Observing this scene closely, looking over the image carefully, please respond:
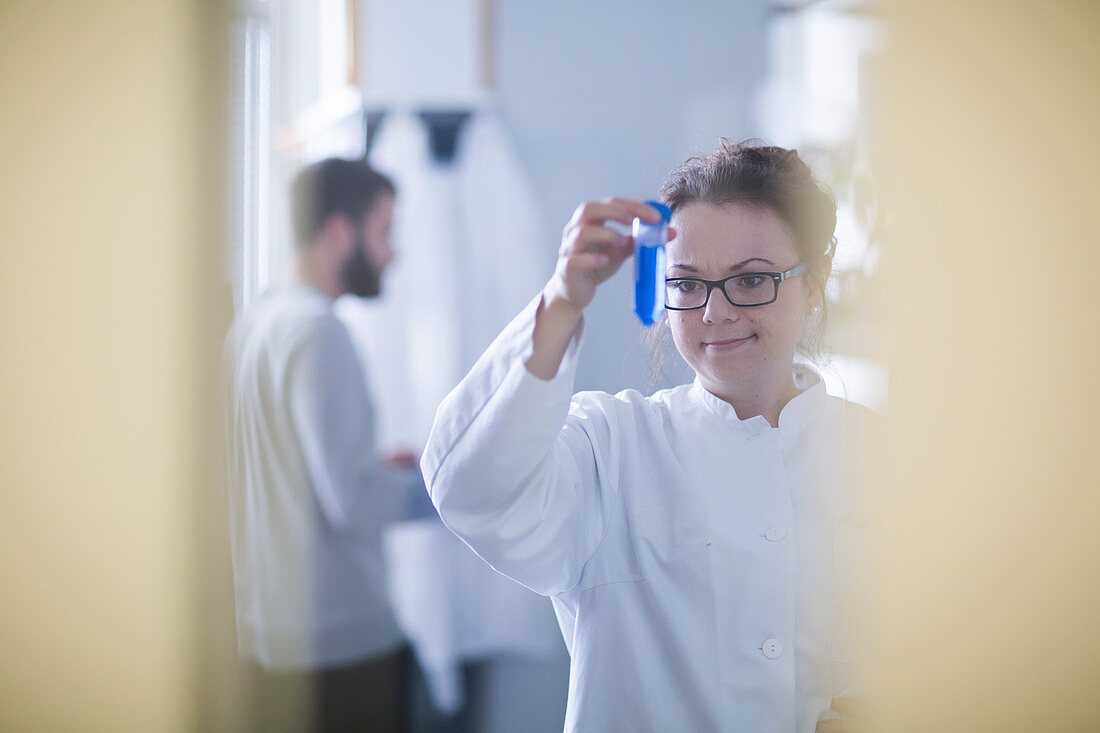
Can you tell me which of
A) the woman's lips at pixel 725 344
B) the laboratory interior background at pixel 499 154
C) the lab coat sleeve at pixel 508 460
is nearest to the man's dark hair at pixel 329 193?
the laboratory interior background at pixel 499 154

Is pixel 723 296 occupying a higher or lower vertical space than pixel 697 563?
higher

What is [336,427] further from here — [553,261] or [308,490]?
[553,261]

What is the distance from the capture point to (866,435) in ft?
2.14

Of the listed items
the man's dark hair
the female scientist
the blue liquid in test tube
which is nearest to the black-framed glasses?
the female scientist

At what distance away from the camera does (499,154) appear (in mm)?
790

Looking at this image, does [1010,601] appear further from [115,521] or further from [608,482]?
[115,521]

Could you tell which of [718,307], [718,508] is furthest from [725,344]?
[718,508]

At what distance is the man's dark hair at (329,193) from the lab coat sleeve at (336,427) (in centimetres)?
10

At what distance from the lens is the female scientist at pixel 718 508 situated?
0.59 meters

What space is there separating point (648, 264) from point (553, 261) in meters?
0.28

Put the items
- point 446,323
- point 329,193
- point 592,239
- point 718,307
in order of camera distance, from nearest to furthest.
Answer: point 592,239
point 718,307
point 329,193
point 446,323

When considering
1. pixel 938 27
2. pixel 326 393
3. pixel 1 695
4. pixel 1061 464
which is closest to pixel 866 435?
pixel 1061 464

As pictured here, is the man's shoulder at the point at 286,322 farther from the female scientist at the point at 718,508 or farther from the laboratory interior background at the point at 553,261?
the female scientist at the point at 718,508

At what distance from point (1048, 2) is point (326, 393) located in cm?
72
